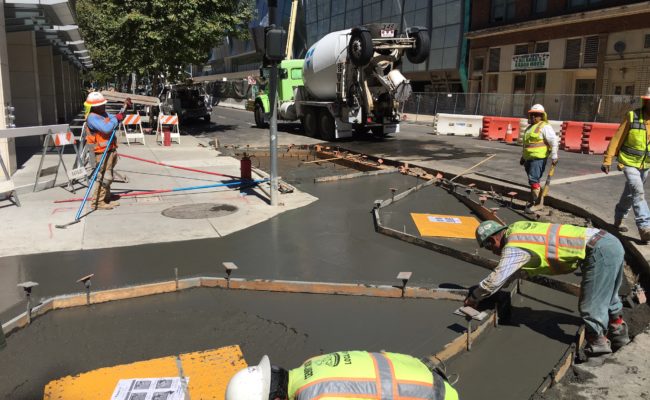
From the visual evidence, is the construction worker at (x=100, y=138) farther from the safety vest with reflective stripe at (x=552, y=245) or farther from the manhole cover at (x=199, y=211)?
the safety vest with reflective stripe at (x=552, y=245)

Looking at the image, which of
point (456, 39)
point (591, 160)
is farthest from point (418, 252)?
point (456, 39)

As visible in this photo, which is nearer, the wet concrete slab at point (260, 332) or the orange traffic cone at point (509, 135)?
the wet concrete slab at point (260, 332)

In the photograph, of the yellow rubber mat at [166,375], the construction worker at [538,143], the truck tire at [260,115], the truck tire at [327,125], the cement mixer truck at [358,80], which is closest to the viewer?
the yellow rubber mat at [166,375]

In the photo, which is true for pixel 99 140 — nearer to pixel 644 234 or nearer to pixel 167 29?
pixel 644 234

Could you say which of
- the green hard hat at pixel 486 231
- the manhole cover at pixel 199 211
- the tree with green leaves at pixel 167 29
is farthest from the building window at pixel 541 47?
the green hard hat at pixel 486 231

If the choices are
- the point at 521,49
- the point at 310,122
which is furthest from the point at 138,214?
the point at 521,49

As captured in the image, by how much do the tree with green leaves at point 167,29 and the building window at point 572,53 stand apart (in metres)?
18.7

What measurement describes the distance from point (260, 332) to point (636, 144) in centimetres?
545

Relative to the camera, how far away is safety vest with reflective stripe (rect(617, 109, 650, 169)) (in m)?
6.59

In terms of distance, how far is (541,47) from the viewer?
102ft

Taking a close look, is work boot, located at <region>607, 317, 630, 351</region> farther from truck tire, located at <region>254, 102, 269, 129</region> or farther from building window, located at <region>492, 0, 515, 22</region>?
building window, located at <region>492, 0, 515, 22</region>

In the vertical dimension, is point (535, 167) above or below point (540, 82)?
below

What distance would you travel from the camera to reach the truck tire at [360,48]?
50.2ft

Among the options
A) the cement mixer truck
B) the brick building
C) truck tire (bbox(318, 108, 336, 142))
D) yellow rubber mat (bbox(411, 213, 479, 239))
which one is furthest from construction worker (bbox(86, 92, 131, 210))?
the brick building
